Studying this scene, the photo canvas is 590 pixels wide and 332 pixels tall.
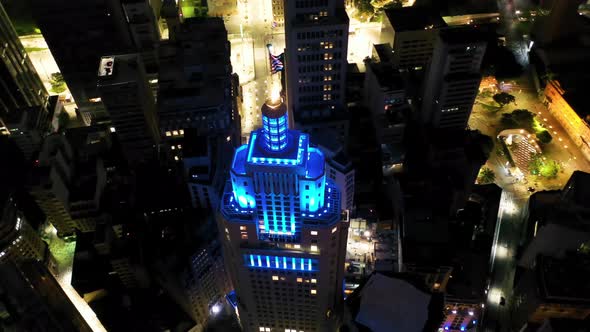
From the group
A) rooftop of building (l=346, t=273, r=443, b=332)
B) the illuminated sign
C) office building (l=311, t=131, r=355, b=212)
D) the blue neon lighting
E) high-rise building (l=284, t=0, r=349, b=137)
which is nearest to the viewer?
the blue neon lighting

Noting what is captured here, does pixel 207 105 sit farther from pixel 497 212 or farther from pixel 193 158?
pixel 497 212

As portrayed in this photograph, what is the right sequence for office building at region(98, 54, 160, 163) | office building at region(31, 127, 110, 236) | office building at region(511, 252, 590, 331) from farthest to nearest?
1. office building at region(98, 54, 160, 163)
2. office building at region(31, 127, 110, 236)
3. office building at region(511, 252, 590, 331)

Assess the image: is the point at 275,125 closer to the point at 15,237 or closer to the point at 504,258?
the point at 15,237

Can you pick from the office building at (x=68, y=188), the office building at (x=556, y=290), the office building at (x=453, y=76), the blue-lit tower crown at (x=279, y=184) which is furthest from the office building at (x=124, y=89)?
the office building at (x=556, y=290)

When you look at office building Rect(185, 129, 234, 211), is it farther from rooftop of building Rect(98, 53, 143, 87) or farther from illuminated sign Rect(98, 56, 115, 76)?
illuminated sign Rect(98, 56, 115, 76)

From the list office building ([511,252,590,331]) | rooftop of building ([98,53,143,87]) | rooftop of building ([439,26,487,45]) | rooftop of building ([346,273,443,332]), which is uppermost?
rooftop of building ([439,26,487,45])

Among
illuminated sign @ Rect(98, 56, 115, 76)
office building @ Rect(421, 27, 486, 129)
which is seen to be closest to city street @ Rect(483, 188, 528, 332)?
office building @ Rect(421, 27, 486, 129)

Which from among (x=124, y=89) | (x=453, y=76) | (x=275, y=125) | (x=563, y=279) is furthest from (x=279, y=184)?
(x=124, y=89)
